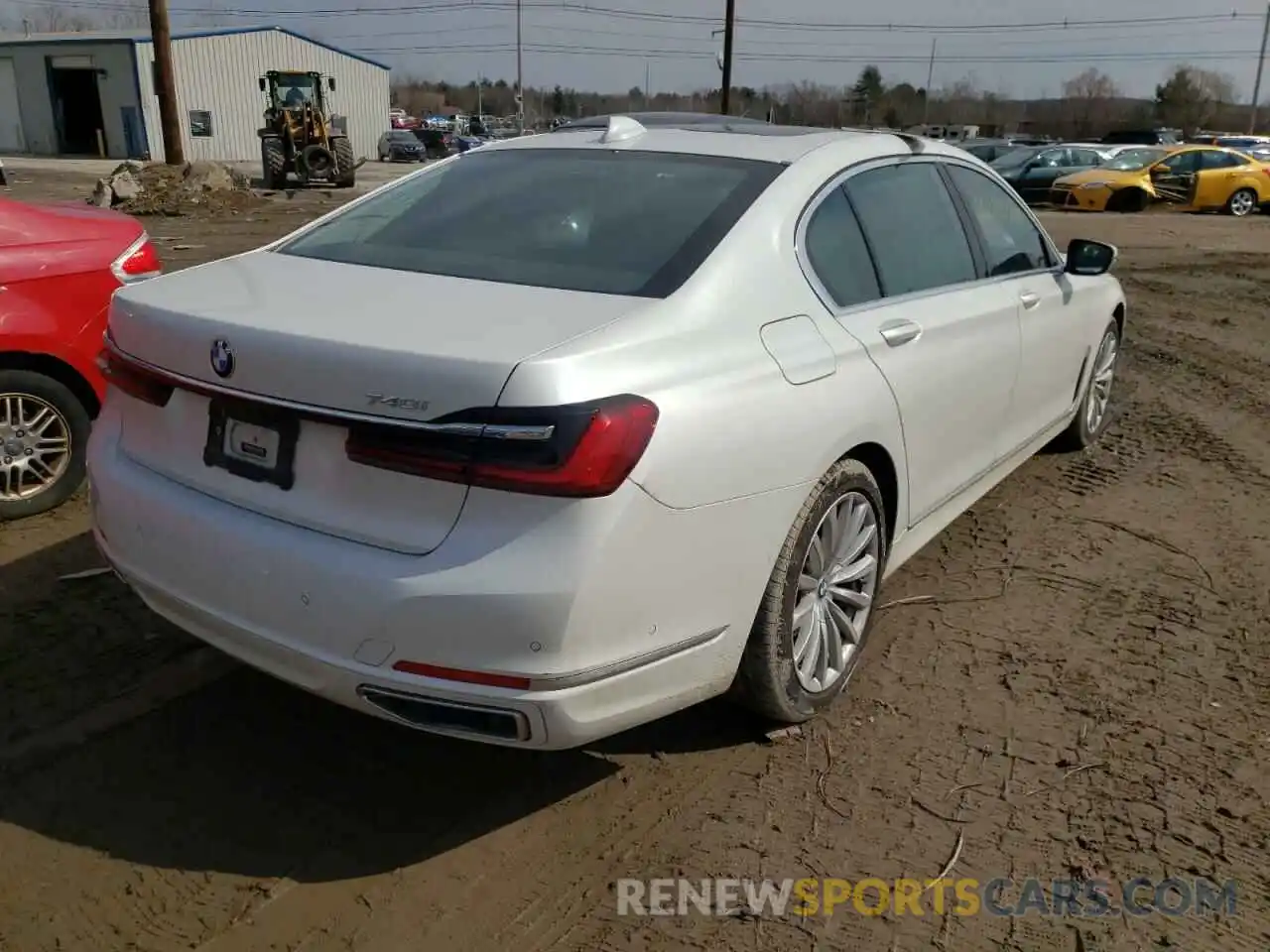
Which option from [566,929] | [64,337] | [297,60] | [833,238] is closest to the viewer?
[566,929]

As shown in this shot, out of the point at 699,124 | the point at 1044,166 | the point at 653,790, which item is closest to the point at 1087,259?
the point at 699,124

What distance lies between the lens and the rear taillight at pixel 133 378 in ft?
8.84

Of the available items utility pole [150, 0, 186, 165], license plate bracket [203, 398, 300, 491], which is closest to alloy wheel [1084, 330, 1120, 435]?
license plate bracket [203, 398, 300, 491]

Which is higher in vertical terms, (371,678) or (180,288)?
(180,288)

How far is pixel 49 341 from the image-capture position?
14.6 feet

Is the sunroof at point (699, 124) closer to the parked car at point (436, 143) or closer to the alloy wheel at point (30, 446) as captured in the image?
the alloy wheel at point (30, 446)

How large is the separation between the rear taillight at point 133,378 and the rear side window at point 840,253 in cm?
177

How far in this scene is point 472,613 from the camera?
223 centimetres

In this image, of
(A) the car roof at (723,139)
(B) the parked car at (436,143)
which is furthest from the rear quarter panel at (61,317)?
(B) the parked car at (436,143)

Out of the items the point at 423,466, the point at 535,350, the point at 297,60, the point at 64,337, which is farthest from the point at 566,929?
the point at 297,60

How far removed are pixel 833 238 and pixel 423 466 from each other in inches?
62.3

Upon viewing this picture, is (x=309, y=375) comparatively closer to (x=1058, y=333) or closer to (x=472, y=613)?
(x=472, y=613)

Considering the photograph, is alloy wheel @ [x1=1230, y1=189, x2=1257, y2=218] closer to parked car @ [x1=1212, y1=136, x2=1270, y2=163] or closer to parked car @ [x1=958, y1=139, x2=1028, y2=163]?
parked car @ [x1=958, y1=139, x2=1028, y2=163]

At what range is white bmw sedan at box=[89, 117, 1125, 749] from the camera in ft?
7.34
